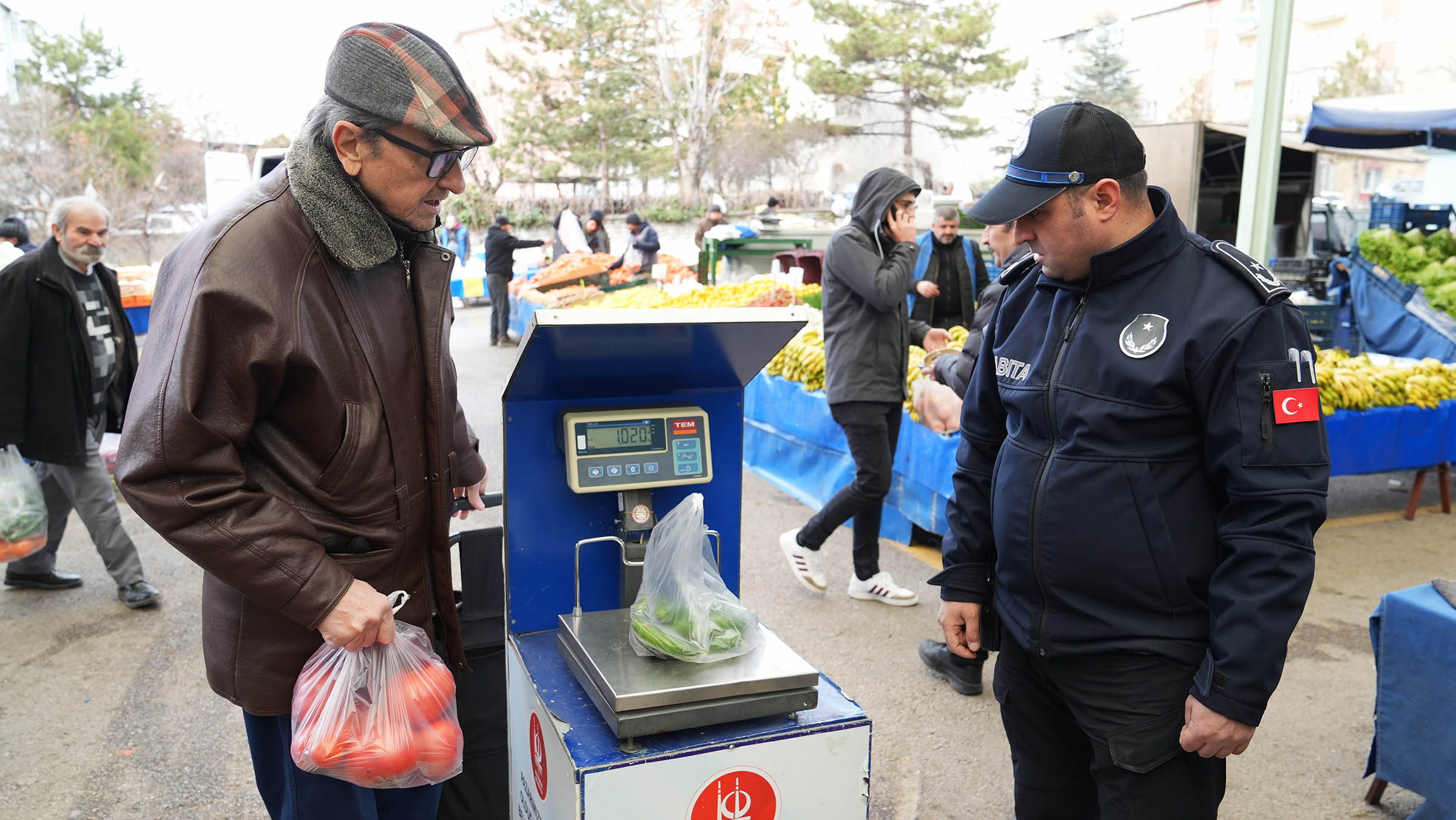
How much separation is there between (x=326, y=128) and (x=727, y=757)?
132cm

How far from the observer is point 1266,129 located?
5562 mm

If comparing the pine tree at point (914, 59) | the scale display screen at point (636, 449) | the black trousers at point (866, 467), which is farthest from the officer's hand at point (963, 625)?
the pine tree at point (914, 59)

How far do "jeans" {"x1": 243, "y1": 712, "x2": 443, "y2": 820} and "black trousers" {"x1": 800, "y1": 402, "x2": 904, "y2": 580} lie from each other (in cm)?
272

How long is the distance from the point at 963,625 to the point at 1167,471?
24.2 inches

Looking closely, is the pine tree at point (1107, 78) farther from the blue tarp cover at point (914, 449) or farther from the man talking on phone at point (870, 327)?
the man talking on phone at point (870, 327)

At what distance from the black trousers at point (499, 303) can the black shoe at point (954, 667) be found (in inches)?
414

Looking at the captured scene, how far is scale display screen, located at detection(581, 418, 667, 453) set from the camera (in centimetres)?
202

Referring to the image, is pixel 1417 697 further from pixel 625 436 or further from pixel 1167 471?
pixel 625 436

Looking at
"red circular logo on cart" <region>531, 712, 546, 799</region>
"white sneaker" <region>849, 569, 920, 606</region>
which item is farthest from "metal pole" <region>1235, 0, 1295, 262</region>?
"red circular logo on cart" <region>531, 712, 546, 799</region>

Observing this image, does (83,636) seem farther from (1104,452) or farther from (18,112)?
(18,112)

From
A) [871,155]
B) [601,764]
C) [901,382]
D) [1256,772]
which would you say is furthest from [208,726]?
[871,155]

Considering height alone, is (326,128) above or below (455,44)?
below

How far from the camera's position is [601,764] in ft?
5.27

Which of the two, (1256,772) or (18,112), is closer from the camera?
(1256,772)
